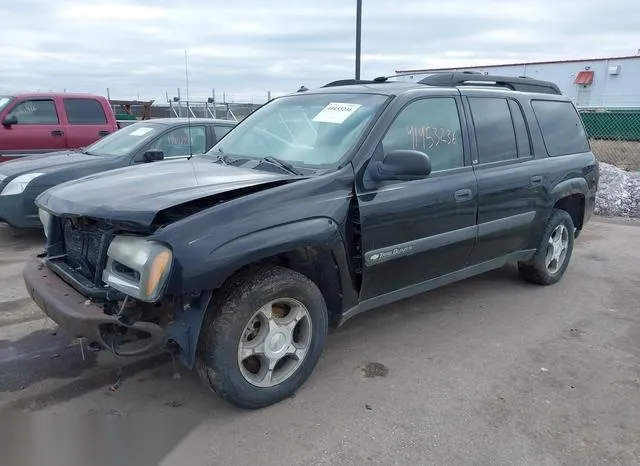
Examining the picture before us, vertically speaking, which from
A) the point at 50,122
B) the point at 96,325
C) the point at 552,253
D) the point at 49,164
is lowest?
Result: the point at 552,253

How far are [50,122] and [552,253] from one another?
8532 mm

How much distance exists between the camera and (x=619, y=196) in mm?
10344

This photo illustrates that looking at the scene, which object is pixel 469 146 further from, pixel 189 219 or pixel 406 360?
pixel 189 219

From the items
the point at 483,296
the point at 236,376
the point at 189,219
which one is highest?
the point at 189,219

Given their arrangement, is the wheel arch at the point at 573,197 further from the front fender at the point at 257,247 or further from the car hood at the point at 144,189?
the car hood at the point at 144,189

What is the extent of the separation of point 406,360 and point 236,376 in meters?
1.38

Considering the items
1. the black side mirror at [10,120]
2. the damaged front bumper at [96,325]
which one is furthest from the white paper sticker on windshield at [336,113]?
the black side mirror at [10,120]

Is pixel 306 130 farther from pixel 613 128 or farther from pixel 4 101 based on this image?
pixel 613 128

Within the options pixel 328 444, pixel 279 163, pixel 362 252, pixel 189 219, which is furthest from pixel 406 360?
pixel 189 219

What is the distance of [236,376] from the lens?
10.3 feet

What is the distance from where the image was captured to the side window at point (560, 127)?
5.32m

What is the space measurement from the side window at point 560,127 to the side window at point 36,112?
8215 millimetres

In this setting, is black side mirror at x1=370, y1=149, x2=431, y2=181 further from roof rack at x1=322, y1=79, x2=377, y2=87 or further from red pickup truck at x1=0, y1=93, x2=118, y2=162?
red pickup truck at x1=0, y1=93, x2=118, y2=162

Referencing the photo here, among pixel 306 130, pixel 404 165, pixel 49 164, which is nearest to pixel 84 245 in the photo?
pixel 306 130
